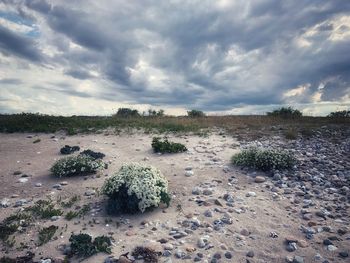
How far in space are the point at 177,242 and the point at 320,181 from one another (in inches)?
274

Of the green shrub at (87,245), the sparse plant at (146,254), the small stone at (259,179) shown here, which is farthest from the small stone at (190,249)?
the small stone at (259,179)

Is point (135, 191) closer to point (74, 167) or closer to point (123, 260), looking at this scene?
point (123, 260)

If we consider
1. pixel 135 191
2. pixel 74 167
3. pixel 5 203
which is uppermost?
pixel 74 167

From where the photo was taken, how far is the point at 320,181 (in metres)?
12.2

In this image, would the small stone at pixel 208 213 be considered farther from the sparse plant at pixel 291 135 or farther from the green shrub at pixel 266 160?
the sparse plant at pixel 291 135

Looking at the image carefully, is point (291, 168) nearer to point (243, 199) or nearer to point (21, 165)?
point (243, 199)

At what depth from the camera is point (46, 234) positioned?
872 cm

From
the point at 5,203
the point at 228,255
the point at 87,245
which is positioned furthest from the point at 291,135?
the point at 5,203

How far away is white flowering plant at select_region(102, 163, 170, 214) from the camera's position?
9.69 metres

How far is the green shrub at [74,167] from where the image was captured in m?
13.2

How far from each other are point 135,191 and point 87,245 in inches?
92.3

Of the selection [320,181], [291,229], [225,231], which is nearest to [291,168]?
[320,181]

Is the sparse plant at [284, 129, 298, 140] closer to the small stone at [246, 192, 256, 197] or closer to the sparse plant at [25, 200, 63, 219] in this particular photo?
the small stone at [246, 192, 256, 197]

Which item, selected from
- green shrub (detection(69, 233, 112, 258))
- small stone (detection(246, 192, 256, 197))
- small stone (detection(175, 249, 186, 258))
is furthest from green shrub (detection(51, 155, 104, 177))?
small stone (detection(175, 249, 186, 258))
